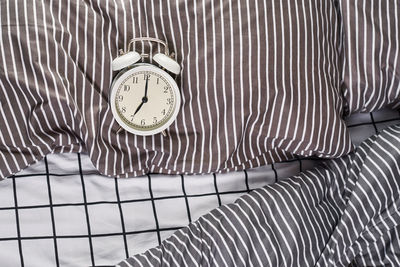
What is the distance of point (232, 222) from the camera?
1.07 metres

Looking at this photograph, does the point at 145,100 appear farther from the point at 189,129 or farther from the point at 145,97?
the point at 189,129

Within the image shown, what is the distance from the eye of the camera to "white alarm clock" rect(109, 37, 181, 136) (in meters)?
1.08

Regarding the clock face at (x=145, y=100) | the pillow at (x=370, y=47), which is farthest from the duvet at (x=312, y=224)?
the clock face at (x=145, y=100)

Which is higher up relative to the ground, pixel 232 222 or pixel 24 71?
pixel 24 71

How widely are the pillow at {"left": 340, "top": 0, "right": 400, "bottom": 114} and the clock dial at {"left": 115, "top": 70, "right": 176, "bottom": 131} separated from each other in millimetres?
390

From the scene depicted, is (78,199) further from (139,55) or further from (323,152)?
(323,152)

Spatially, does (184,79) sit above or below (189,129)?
above

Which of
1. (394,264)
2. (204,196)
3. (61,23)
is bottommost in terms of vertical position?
(394,264)

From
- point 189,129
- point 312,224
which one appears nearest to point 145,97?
point 189,129

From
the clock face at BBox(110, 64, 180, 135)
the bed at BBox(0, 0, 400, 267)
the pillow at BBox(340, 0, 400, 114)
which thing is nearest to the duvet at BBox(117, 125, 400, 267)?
the bed at BBox(0, 0, 400, 267)

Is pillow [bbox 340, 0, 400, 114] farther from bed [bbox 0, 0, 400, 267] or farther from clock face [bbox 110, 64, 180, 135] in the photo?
clock face [bbox 110, 64, 180, 135]

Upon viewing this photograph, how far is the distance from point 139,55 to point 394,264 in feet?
2.18

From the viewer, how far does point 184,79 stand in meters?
1.11

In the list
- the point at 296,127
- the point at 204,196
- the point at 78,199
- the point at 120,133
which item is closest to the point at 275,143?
the point at 296,127
